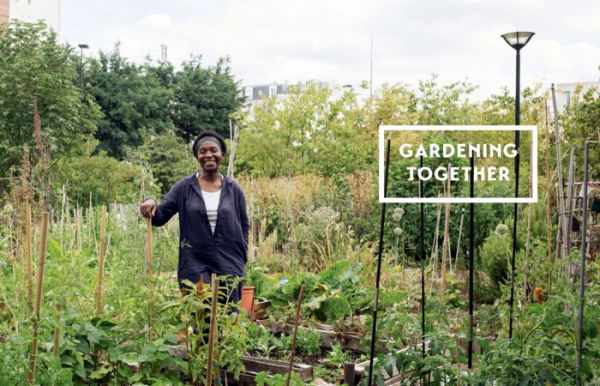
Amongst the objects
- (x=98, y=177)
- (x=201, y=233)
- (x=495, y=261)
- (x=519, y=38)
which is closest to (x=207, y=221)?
(x=201, y=233)

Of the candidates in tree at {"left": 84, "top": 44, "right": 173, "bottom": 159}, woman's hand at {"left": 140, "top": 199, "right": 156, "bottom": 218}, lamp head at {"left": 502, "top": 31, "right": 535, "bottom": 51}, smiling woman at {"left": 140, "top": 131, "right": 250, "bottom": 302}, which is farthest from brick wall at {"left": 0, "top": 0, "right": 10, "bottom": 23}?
woman's hand at {"left": 140, "top": 199, "right": 156, "bottom": 218}

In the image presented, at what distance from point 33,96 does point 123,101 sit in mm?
13476

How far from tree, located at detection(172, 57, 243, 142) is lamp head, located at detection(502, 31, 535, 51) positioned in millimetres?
20669

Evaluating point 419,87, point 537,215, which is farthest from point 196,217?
point 419,87

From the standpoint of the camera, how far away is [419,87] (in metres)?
22.8

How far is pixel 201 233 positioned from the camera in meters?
3.96

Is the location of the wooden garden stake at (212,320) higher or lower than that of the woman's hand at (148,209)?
lower

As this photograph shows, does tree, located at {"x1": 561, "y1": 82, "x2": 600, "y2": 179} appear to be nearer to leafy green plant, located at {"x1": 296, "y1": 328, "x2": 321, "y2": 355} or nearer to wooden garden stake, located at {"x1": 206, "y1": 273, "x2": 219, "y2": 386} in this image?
leafy green plant, located at {"x1": 296, "y1": 328, "x2": 321, "y2": 355}

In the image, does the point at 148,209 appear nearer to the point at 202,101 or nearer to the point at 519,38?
the point at 519,38

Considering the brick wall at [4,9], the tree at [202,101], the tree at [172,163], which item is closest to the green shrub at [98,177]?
the tree at [172,163]

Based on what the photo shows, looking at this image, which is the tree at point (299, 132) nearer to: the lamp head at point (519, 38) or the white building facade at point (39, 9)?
the lamp head at point (519, 38)

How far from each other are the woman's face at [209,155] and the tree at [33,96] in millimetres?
8168

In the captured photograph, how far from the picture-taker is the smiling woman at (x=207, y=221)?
13.0 ft

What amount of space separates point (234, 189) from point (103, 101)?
899 inches
